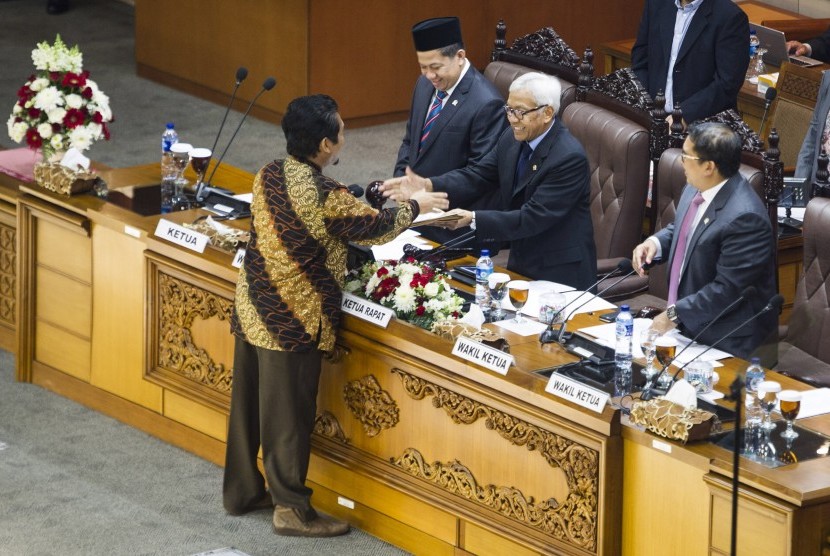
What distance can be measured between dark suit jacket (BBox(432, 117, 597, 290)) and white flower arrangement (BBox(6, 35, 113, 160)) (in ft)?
5.51

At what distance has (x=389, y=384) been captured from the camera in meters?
4.93

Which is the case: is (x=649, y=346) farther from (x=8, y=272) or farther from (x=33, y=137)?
(x=8, y=272)

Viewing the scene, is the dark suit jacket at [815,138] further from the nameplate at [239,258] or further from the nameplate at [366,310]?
the nameplate at [239,258]

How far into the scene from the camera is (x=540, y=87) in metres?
5.26

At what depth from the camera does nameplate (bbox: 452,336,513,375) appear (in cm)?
451

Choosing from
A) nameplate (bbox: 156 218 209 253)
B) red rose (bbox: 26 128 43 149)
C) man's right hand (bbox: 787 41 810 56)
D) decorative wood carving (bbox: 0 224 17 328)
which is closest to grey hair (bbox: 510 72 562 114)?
nameplate (bbox: 156 218 209 253)

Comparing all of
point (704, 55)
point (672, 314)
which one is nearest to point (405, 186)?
point (672, 314)

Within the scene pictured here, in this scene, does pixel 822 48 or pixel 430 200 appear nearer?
pixel 430 200

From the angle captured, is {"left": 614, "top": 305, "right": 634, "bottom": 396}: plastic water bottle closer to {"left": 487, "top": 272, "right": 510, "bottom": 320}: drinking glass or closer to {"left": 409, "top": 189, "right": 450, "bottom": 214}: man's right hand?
{"left": 487, "top": 272, "right": 510, "bottom": 320}: drinking glass

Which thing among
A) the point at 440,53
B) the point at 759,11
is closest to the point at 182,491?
the point at 440,53

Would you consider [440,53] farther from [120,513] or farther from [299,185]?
[120,513]

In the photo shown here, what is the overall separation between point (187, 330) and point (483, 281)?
1.14 meters

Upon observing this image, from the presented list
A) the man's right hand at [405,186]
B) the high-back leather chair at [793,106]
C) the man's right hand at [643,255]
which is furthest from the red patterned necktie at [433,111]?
the high-back leather chair at [793,106]

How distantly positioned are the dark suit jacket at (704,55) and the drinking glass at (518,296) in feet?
7.83
